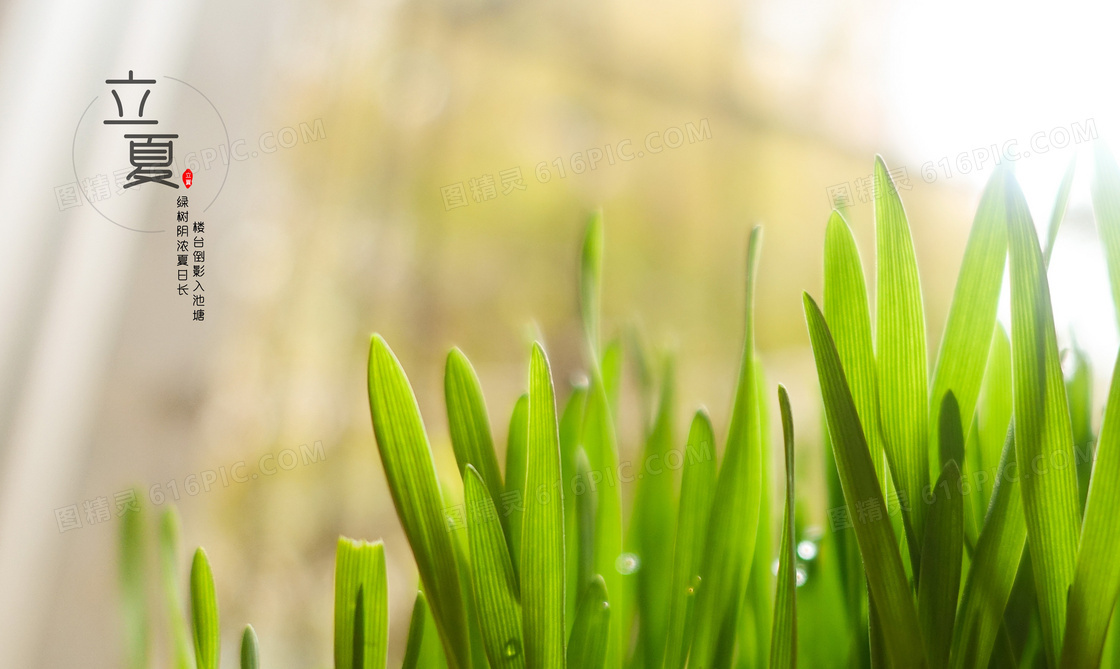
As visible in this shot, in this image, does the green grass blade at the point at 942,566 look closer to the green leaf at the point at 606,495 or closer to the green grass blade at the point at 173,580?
the green leaf at the point at 606,495

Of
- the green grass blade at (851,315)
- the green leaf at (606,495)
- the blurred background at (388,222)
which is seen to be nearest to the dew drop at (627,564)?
the green leaf at (606,495)

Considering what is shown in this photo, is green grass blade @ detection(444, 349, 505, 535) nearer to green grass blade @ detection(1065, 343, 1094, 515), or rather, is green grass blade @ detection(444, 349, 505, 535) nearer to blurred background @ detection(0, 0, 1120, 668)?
green grass blade @ detection(1065, 343, 1094, 515)

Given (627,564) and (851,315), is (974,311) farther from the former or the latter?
(627,564)

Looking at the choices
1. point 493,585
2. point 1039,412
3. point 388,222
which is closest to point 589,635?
point 493,585

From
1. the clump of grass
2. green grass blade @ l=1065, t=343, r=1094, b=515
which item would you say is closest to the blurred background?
green grass blade @ l=1065, t=343, r=1094, b=515

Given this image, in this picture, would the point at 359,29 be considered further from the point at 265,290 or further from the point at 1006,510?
the point at 1006,510

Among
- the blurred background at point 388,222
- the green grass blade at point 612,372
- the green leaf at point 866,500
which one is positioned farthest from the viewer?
the blurred background at point 388,222
